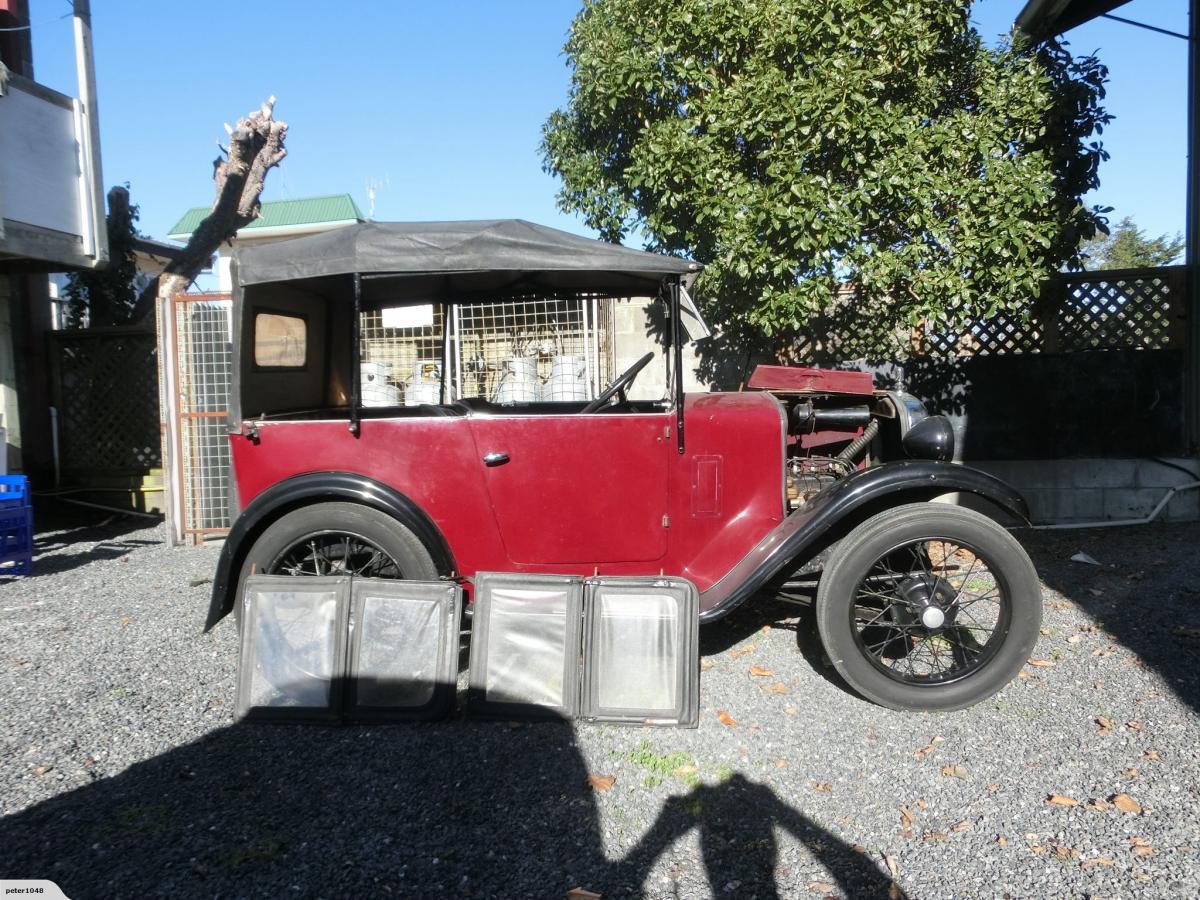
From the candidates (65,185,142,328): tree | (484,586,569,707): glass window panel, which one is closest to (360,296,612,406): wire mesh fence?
(484,586,569,707): glass window panel

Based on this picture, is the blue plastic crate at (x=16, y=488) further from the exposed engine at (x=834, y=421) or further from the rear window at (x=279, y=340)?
the exposed engine at (x=834, y=421)

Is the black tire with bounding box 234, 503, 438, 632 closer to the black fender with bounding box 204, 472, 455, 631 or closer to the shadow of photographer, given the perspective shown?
the black fender with bounding box 204, 472, 455, 631

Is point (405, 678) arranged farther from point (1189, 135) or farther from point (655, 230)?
point (1189, 135)

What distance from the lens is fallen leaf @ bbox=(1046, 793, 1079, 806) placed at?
8.64 feet

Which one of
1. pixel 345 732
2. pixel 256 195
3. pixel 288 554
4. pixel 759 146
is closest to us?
pixel 345 732

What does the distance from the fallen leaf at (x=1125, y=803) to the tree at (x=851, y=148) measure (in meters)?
3.82

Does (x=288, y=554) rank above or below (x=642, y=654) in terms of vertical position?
above

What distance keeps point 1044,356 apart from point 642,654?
5545 mm

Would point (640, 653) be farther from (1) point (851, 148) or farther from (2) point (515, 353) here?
(2) point (515, 353)

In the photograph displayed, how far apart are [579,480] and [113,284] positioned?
8638 mm

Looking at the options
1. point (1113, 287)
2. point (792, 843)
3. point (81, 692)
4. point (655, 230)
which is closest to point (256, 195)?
point (655, 230)

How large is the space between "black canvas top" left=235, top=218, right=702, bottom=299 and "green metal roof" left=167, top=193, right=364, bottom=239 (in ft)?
70.5

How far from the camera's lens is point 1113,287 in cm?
706

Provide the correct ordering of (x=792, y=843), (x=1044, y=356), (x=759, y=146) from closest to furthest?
(x=792, y=843), (x=759, y=146), (x=1044, y=356)
